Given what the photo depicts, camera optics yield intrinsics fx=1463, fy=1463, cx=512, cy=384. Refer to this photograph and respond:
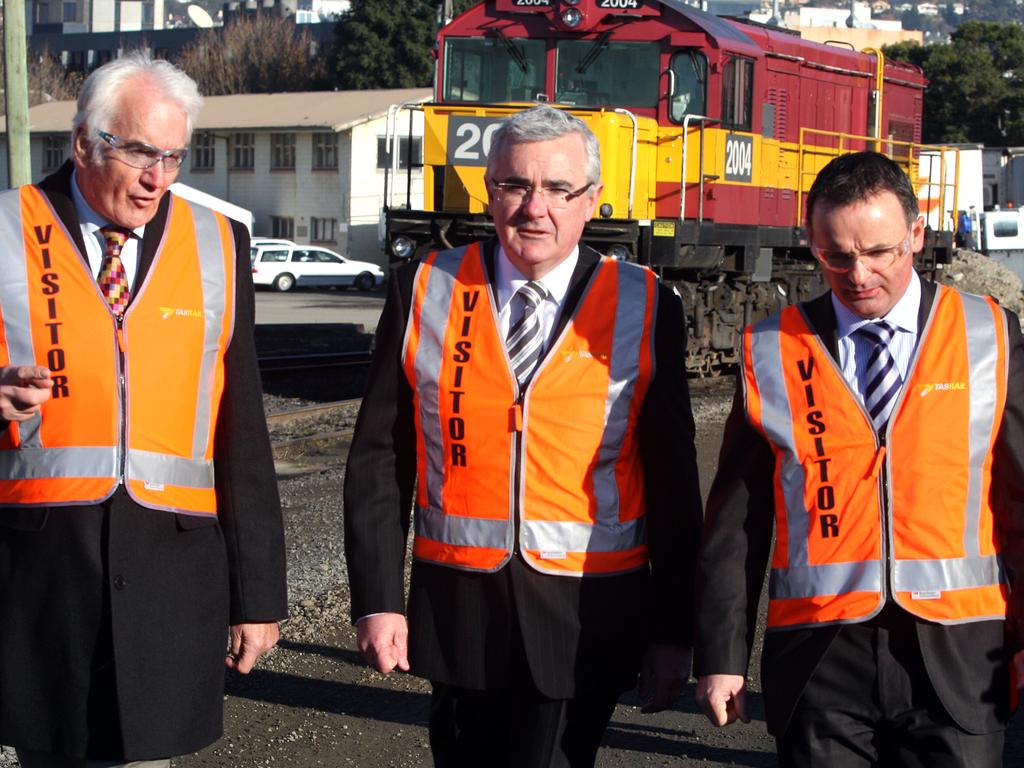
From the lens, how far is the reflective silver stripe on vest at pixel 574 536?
3570mm

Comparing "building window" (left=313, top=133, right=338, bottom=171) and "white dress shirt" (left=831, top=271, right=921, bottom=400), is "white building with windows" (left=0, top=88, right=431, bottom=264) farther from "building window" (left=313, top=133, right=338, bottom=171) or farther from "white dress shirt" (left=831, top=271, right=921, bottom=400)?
"white dress shirt" (left=831, top=271, right=921, bottom=400)

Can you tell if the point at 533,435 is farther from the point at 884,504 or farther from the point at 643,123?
the point at 643,123

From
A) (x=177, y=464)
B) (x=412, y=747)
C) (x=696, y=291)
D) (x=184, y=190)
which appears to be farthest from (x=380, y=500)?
(x=184, y=190)

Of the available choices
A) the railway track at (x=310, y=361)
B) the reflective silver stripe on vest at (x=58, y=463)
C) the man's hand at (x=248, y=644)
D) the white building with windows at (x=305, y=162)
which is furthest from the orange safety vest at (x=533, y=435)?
the white building with windows at (x=305, y=162)

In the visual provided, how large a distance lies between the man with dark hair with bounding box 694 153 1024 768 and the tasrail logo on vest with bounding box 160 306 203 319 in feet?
4.40

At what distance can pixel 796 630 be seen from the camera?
3.43 metres

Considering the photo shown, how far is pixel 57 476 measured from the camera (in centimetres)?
339

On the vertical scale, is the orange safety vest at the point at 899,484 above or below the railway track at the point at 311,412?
above

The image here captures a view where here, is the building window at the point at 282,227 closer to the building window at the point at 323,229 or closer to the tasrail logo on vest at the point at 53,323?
the building window at the point at 323,229

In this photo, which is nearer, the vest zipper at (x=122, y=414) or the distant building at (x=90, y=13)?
the vest zipper at (x=122, y=414)

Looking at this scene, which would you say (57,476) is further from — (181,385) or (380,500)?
(380,500)

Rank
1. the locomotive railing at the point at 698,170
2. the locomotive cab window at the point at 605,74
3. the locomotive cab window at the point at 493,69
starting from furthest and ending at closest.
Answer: the locomotive cab window at the point at 493,69, the locomotive cab window at the point at 605,74, the locomotive railing at the point at 698,170

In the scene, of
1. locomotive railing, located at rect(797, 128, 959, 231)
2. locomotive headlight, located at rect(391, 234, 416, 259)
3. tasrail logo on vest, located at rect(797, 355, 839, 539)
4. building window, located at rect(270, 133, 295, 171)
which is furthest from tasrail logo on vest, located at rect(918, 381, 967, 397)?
building window, located at rect(270, 133, 295, 171)

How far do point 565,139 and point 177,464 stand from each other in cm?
123
